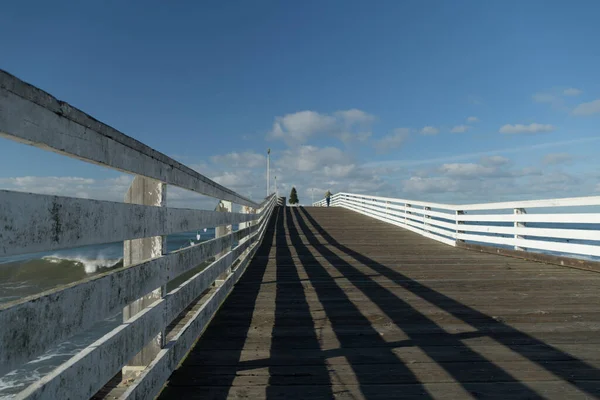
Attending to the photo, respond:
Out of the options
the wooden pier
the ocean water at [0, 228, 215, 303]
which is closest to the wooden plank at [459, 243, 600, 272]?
the wooden pier

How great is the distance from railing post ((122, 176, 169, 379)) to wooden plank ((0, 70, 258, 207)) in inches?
5.6

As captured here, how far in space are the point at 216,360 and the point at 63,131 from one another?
2190 millimetres

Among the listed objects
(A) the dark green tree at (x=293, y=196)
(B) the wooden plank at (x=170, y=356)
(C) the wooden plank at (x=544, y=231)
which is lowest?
(B) the wooden plank at (x=170, y=356)

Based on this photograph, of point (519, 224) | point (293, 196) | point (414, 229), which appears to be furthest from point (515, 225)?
point (293, 196)

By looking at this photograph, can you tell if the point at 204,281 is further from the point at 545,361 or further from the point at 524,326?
the point at 524,326

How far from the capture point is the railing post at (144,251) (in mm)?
2461

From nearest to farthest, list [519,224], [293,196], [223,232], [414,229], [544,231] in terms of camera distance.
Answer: [223,232] < [544,231] < [519,224] < [414,229] < [293,196]

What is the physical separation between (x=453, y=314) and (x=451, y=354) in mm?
1275

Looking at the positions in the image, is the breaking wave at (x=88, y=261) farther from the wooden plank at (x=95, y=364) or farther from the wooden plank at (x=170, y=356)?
the wooden plank at (x=95, y=364)

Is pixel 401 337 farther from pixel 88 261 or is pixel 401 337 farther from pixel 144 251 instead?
pixel 88 261

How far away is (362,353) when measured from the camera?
128 inches

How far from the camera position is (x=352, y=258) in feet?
29.8

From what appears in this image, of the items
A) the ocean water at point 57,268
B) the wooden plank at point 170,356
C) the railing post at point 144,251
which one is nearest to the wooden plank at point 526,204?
the wooden plank at point 170,356

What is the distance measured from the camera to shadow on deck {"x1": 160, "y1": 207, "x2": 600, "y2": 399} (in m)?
2.69
